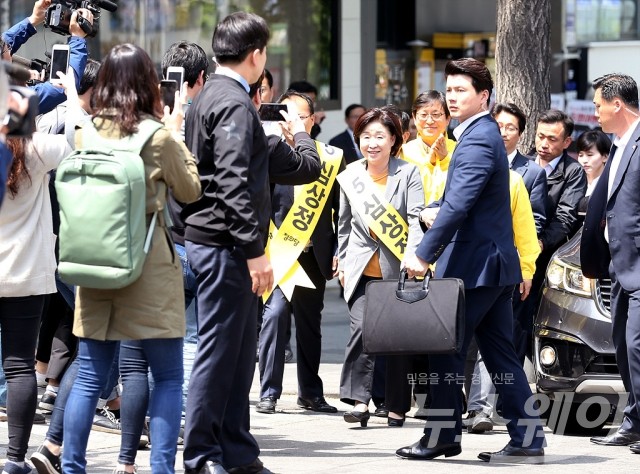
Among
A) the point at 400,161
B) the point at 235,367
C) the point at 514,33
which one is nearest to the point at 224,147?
the point at 235,367

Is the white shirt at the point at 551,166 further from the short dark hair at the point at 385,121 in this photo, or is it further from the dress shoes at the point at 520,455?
the dress shoes at the point at 520,455

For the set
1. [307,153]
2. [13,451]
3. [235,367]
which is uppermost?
[307,153]

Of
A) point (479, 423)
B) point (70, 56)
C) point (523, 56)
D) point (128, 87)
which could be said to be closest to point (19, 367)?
point (128, 87)

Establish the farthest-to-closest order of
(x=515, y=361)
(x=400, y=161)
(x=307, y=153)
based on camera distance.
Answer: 1. (x=400, y=161)
2. (x=515, y=361)
3. (x=307, y=153)

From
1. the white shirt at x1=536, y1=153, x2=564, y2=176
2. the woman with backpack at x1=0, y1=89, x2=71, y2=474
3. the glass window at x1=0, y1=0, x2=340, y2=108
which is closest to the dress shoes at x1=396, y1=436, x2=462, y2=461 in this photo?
the woman with backpack at x1=0, y1=89, x2=71, y2=474

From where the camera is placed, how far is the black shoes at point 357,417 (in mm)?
8047

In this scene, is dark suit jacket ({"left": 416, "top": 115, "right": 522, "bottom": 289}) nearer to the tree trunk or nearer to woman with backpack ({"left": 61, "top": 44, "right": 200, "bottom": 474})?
woman with backpack ({"left": 61, "top": 44, "right": 200, "bottom": 474})

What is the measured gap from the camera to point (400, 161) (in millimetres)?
8320

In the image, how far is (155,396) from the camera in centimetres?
573

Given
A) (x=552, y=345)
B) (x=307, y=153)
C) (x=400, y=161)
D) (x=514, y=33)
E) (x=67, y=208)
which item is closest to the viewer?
(x=67, y=208)

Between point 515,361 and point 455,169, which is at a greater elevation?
point 455,169

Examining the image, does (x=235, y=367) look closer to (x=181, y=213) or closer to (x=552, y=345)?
(x=181, y=213)

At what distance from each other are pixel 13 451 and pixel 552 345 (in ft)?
10.5

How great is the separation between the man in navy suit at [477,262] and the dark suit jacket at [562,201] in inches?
70.3
